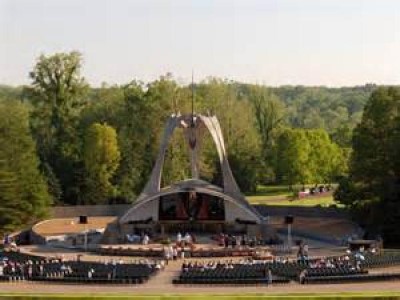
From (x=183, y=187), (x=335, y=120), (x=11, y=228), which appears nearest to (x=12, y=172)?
(x=11, y=228)

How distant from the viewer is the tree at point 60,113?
94750 mm

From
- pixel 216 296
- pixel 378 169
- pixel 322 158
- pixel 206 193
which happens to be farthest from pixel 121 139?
pixel 216 296

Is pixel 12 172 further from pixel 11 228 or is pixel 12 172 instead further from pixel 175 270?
pixel 175 270

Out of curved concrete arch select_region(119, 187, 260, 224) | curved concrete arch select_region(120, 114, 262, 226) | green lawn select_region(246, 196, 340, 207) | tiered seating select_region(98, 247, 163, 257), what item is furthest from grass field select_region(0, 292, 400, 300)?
green lawn select_region(246, 196, 340, 207)

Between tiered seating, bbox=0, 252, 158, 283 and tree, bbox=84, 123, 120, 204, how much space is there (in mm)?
39956

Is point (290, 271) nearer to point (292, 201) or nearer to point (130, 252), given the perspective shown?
point (130, 252)

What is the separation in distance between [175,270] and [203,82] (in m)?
63.1

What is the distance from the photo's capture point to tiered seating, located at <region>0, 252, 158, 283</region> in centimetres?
4647

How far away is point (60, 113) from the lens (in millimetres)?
96125

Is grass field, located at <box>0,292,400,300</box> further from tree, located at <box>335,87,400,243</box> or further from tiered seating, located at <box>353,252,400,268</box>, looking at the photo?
tree, located at <box>335,87,400,243</box>

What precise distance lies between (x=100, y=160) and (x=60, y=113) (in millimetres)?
8113

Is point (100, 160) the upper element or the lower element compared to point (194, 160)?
lower

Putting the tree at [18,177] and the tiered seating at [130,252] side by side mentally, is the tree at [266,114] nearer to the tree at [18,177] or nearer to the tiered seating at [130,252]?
the tree at [18,177]

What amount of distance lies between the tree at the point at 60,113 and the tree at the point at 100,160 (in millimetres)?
2051
